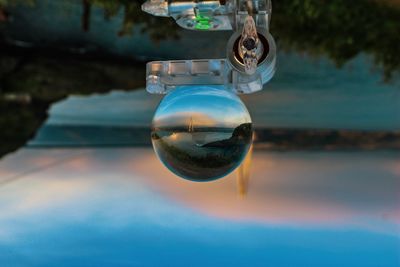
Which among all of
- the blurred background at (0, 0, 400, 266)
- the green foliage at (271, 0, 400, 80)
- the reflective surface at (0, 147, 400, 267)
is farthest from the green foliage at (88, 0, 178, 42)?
the reflective surface at (0, 147, 400, 267)

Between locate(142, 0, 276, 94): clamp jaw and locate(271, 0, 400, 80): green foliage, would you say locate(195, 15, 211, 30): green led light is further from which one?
locate(271, 0, 400, 80): green foliage

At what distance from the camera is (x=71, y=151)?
3.00m

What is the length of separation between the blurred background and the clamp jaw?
157cm

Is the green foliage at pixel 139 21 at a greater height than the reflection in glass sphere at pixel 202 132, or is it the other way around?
the reflection in glass sphere at pixel 202 132

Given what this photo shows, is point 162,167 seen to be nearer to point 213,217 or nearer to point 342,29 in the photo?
point 213,217

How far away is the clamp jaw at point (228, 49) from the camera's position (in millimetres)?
947

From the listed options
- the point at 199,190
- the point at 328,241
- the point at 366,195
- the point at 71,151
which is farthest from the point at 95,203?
the point at 366,195

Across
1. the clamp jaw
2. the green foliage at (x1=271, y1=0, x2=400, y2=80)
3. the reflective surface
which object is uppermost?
the clamp jaw

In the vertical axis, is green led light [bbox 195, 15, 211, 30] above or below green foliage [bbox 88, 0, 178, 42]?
above

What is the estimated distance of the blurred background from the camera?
276 cm

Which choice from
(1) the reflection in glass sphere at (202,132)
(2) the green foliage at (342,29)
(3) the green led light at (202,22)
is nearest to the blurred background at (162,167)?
(2) the green foliage at (342,29)

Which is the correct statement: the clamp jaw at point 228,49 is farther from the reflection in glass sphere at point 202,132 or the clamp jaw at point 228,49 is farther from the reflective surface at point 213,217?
the reflective surface at point 213,217

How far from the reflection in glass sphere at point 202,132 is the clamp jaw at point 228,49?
0.05 meters

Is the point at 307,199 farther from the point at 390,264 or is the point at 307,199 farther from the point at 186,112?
the point at 186,112
